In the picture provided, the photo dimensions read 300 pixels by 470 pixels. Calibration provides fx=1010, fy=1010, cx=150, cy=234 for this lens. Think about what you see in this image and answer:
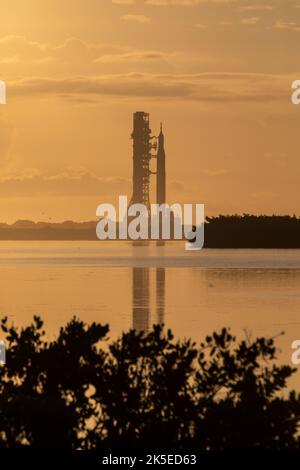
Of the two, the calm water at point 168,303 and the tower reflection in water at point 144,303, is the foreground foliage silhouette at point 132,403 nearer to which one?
the calm water at point 168,303

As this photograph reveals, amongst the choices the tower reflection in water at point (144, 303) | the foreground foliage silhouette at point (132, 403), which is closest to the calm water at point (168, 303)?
the tower reflection in water at point (144, 303)

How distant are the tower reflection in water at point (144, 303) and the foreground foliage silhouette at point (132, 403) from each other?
16.3m

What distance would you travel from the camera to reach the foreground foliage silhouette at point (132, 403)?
417 inches

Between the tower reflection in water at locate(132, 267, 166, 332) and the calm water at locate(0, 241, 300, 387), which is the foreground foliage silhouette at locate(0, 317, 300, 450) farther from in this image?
the tower reflection in water at locate(132, 267, 166, 332)

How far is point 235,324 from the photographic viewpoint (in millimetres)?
35000

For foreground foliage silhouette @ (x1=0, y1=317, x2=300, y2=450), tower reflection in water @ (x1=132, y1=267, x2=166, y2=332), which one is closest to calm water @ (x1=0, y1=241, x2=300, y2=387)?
tower reflection in water @ (x1=132, y1=267, x2=166, y2=332)

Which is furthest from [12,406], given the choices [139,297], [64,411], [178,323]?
[139,297]

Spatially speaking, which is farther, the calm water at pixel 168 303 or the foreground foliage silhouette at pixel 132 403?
the calm water at pixel 168 303

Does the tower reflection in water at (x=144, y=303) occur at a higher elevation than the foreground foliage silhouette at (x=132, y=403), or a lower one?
higher

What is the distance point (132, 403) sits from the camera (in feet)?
37.4

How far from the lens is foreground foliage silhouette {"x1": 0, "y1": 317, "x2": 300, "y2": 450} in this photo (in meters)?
10.6

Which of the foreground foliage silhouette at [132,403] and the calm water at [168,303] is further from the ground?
the calm water at [168,303]

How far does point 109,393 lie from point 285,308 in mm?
32447
